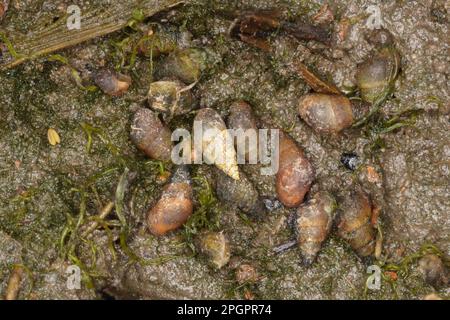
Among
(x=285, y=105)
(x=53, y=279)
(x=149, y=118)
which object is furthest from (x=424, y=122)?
(x=53, y=279)

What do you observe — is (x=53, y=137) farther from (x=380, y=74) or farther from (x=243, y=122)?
(x=380, y=74)

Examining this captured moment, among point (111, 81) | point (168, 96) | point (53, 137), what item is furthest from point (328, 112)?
point (53, 137)

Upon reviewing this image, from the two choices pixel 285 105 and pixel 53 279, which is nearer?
pixel 53 279

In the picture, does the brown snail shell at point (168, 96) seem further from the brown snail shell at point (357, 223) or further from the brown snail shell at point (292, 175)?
the brown snail shell at point (357, 223)

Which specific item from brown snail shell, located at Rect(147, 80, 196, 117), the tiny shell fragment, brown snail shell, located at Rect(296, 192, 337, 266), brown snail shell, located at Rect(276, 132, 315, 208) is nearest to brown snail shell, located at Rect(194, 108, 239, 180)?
brown snail shell, located at Rect(147, 80, 196, 117)
